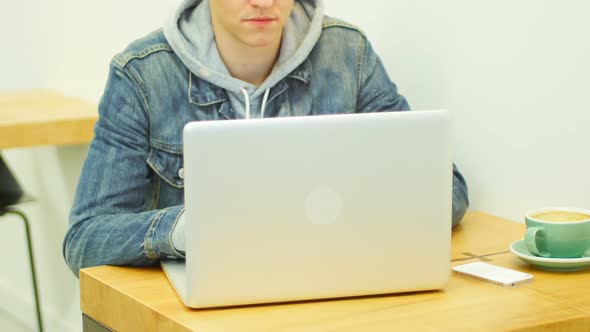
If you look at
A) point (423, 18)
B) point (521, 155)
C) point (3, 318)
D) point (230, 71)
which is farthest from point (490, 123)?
point (3, 318)

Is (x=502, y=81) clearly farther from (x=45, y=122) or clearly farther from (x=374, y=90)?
(x=45, y=122)

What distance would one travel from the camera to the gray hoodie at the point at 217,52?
1510 millimetres

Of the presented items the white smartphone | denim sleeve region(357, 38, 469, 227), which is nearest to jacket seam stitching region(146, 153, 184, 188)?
denim sleeve region(357, 38, 469, 227)

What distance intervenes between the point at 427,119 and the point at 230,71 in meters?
0.54

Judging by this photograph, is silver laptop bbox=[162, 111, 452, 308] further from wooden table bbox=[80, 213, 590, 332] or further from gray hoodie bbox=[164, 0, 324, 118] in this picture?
gray hoodie bbox=[164, 0, 324, 118]

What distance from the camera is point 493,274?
123 centimetres

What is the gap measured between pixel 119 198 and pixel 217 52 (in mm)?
301

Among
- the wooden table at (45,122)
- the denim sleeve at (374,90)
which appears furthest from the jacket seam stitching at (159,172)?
the wooden table at (45,122)

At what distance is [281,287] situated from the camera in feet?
3.62

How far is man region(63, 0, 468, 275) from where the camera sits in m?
1.40

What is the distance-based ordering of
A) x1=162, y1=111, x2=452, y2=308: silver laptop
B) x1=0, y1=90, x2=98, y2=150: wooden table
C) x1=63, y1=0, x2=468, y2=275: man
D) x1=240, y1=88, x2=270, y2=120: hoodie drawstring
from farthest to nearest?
x1=0, y1=90, x2=98, y2=150: wooden table < x1=240, y1=88, x2=270, y2=120: hoodie drawstring < x1=63, y1=0, x2=468, y2=275: man < x1=162, y1=111, x2=452, y2=308: silver laptop

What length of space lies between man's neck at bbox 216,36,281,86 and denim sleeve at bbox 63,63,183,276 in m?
0.16

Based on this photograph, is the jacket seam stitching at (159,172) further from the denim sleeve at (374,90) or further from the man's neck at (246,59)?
the denim sleeve at (374,90)

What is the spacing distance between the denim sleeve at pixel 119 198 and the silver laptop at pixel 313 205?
193 mm
